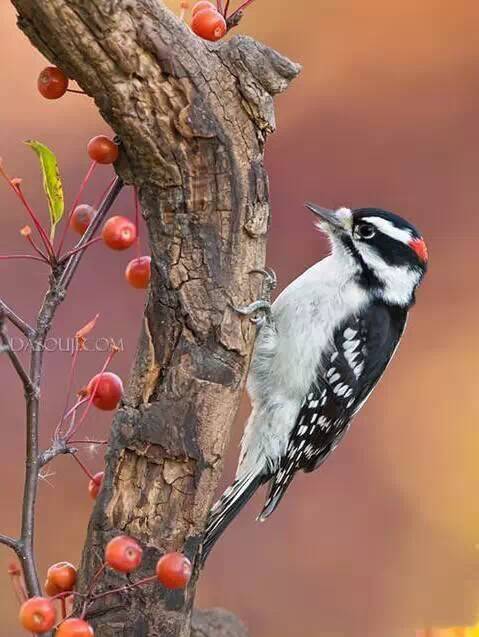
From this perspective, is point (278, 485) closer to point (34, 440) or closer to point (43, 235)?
point (34, 440)

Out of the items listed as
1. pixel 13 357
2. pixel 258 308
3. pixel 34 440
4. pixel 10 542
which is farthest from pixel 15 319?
pixel 258 308

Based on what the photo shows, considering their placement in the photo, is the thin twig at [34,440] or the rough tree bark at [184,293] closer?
the thin twig at [34,440]

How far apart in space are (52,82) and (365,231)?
823 mm

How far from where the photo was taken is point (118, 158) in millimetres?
1309

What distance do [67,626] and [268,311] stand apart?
657 millimetres

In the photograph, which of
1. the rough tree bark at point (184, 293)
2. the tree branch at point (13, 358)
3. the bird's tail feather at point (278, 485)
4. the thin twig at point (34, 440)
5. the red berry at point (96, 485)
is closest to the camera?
the tree branch at point (13, 358)

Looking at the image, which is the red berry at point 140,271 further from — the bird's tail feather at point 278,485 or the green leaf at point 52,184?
the bird's tail feather at point 278,485

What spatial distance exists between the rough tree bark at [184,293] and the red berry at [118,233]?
0.12 meters

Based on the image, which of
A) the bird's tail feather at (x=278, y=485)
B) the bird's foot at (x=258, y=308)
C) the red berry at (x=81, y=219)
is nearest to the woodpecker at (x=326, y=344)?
the bird's tail feather at (x=278, y=485)

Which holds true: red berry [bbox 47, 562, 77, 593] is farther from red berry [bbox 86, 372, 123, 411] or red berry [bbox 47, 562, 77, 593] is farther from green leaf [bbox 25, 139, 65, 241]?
green leaf [bbox 25, 139, 65, 241]

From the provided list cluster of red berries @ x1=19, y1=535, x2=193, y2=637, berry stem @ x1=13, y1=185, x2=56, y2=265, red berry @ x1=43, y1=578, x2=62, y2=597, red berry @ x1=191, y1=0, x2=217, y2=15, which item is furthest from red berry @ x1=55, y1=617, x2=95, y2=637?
red berry @ x1=191, y1=0, x2=217, y2=15

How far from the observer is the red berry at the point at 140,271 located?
137 cm

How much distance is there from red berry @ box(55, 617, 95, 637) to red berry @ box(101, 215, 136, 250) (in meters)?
0.48

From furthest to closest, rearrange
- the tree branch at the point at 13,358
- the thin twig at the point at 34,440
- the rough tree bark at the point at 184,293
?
1. the rough tree bark at the point at 184,293
2. the thin twig at the point at 34,440
3. the tree branch at the point at 13,358
